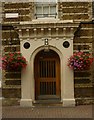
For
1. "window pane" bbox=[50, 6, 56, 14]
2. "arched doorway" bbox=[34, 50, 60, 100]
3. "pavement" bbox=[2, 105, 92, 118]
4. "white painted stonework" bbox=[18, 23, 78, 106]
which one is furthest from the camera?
"arched doorway" bbox=[34, 50, 60, 100]

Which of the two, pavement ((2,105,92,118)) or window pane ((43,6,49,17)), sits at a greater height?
window pane ((43,6,49,17))

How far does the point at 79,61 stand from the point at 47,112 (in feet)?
7.98

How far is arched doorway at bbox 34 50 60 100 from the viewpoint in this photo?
13180mm

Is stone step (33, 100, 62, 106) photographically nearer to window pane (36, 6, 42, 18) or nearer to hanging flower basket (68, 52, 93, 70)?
hanging flower basket (68, 52, 93, 70)

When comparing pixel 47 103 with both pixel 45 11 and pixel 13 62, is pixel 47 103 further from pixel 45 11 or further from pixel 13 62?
pixel 45 11

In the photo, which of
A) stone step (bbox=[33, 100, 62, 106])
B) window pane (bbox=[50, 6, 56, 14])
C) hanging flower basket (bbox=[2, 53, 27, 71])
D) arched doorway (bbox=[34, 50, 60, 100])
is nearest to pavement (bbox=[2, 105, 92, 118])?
stone step (bbox=[33, 100, 62, 106])

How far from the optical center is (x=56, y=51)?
12.8 m

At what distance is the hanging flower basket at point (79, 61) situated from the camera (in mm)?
12211

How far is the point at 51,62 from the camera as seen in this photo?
43.4 feet

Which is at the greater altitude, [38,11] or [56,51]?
[38,11]

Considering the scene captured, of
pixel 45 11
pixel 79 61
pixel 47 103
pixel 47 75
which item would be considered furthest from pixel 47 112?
pixel 45 11

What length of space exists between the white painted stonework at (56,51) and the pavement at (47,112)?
50 cm

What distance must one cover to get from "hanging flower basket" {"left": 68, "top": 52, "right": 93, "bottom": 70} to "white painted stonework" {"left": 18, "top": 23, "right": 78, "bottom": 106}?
1.29 ft

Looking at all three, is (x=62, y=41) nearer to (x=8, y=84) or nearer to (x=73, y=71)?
(x=73, y=71)
